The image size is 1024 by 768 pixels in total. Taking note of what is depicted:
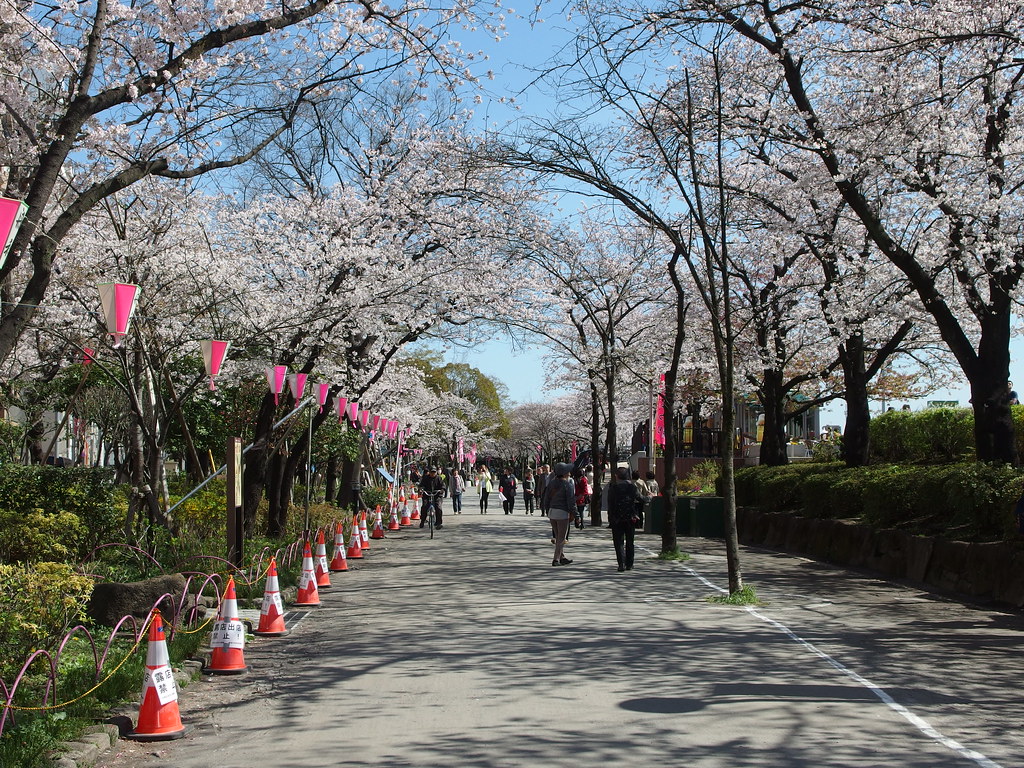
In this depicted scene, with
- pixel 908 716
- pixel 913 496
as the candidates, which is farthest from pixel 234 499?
pixel 913 496

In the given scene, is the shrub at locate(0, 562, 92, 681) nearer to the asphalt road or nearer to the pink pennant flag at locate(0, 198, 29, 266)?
the asphalt road

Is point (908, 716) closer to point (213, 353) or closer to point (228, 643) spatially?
point (228, 643)

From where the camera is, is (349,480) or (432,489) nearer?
(432,489)

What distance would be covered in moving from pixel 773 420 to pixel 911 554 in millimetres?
13628

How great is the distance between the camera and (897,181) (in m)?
18.2

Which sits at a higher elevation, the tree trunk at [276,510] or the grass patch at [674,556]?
the tree trunk at [276,510]

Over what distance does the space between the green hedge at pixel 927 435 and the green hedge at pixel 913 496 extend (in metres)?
3.13

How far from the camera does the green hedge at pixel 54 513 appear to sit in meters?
12.6

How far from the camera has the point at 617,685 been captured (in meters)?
7.67

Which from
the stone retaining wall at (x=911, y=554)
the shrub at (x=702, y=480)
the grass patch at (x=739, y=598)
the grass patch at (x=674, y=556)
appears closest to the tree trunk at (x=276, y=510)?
the grass patch at (x=674, y=556)

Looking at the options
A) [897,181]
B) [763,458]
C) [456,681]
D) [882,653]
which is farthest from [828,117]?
[763,458]

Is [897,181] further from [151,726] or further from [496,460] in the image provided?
[496,460]

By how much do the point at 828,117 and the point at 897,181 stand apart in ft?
9.67

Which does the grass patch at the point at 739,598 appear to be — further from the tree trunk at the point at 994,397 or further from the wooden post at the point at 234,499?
the wooden post at the point at 234,499
